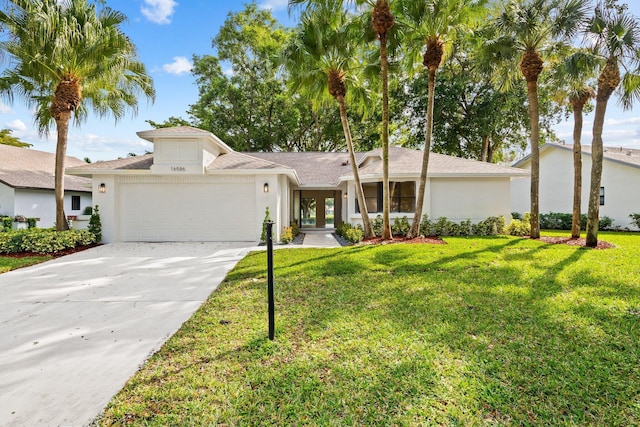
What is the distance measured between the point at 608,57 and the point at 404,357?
456 inches

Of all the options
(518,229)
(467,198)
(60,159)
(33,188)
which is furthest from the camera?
(33,188)

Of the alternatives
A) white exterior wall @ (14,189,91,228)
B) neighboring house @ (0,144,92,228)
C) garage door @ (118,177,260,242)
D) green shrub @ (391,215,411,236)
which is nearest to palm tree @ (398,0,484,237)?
green shrub @ (391,215,411,236)

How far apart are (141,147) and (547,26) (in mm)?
30945

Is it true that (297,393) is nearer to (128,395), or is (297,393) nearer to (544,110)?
(128,395)

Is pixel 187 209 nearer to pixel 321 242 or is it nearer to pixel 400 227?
pixel 321 242

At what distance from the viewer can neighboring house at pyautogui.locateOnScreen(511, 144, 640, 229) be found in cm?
1552

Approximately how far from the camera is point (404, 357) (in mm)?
3033

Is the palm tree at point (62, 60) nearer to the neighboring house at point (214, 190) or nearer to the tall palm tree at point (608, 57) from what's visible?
the neighboring house at point (214, 190)

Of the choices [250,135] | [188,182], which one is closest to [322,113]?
[250,135]

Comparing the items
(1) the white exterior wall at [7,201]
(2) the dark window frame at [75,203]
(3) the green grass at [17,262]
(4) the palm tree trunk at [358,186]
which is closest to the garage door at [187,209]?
(3) the green grass at [17,262]

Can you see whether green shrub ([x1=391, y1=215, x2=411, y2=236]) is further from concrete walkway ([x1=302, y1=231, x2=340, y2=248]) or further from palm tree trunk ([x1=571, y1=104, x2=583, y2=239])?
palm tree trunk ([x1=571, y1=104, x2=583, y2=239])

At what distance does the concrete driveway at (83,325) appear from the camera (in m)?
2.49

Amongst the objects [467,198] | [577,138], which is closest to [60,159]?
[467,198]

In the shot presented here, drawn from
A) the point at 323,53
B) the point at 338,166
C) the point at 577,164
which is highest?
the point at 323,53
